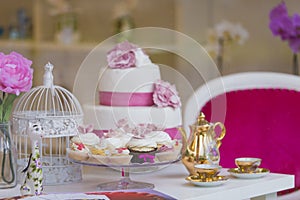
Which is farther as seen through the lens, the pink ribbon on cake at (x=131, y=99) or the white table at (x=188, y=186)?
the pink ribbon on cake at (x=131, y=99)

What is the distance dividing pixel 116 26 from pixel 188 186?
273 cm

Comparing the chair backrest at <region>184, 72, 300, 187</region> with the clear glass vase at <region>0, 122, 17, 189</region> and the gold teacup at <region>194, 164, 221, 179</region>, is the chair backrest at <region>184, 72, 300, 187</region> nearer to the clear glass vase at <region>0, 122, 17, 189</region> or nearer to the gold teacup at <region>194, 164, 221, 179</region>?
the gold teacup at <region>194, 164, 221, 179</region>

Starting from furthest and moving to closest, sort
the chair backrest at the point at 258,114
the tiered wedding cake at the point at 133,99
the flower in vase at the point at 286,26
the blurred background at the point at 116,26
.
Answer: the blurred background at the point at 116,26, the flower in vase at the point at 286,26, the chair backrest at the point at 258,114, the tiered wedding cake at the point at 133,99

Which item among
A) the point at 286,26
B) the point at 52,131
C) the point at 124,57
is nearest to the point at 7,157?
the point at 52,131

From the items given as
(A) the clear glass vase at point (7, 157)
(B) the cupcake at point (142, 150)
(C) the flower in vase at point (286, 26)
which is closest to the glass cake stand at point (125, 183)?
(B) the cupcake at point (142, 150)

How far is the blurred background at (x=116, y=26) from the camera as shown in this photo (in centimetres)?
382

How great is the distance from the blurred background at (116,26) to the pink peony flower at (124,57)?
176 centimetres

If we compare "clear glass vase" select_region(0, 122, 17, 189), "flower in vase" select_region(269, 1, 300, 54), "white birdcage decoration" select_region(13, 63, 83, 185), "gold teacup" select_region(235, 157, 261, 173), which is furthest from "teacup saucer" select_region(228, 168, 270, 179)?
"flower in vase" select_region(269, 1, 300, 54)

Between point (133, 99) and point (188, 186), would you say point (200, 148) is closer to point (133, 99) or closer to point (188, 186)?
point (188, 186)

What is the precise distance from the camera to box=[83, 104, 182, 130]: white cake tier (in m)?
1.99

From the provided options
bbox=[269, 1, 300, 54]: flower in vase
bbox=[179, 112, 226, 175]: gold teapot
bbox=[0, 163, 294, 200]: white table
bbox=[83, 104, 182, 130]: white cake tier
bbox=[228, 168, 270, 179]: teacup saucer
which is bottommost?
bbox=[0, 163, 294, 200]: white table

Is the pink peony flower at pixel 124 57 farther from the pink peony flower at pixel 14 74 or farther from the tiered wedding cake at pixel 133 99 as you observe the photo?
the pink peony flower at pixel 14 74

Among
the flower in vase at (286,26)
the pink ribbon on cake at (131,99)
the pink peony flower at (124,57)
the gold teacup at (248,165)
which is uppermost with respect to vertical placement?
the flower in vase at (286,26)

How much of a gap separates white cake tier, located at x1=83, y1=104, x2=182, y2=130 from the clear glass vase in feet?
0.78
